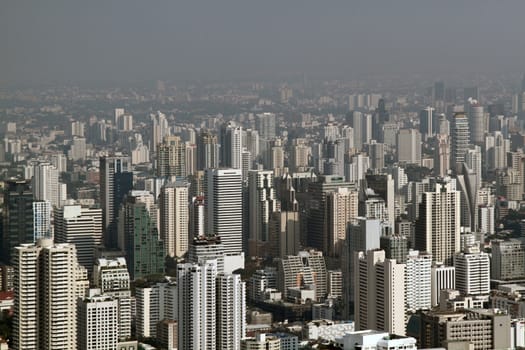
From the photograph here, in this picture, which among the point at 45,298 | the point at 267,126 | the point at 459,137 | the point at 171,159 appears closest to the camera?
the point at 45,298

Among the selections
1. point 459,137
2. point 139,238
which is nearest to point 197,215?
point 139,238

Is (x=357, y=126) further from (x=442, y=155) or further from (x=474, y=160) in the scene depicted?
(x=474, y=160)

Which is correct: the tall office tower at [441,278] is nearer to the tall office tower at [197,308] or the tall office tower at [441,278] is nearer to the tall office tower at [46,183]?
the tall office tower at [197,308]

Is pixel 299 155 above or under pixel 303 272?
above

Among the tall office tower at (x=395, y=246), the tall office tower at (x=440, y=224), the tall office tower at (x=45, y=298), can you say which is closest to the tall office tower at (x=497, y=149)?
the tall office tower at (x=440, y=224)

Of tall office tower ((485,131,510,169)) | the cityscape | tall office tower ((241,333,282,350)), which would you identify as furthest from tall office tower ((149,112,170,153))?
tall office tower ((241,333,282,350))

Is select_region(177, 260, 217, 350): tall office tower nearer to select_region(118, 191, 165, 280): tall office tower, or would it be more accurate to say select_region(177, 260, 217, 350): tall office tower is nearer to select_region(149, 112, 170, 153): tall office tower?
select_region(118, 191, 165, 280): tall office tower

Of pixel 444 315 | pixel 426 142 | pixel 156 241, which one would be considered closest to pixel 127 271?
pixel 156 241
